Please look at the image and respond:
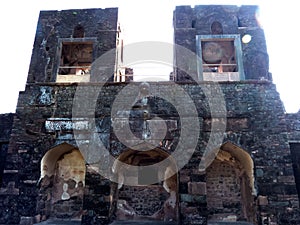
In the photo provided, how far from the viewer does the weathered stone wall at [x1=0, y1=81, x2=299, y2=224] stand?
702cm

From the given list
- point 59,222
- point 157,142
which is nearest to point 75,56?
point 157,142

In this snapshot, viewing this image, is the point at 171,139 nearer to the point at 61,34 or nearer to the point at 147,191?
the point at 147,191

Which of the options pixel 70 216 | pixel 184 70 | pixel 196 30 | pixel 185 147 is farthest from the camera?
pixel 196 30

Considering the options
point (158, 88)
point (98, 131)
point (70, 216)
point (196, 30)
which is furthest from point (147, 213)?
point (196, 30)

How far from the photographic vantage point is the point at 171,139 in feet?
24.8

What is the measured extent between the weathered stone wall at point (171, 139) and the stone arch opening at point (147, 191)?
3.44 feet

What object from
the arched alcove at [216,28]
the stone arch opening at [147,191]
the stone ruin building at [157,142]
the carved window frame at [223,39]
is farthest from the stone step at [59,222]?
the arched alcove at [216,28]

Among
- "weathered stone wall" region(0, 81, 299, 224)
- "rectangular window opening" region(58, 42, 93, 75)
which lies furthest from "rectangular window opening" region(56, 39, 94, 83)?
"weathered stone wall" region(0, 81, 299, 224)

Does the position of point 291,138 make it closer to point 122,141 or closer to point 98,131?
point 122,141

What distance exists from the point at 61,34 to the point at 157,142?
5.00 metres

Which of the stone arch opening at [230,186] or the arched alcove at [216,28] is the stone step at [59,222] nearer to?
the stone arch opening at [230,186]

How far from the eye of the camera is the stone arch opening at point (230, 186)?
7.72m

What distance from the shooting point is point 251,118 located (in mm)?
7793

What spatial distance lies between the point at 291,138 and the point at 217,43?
12.6 feet
